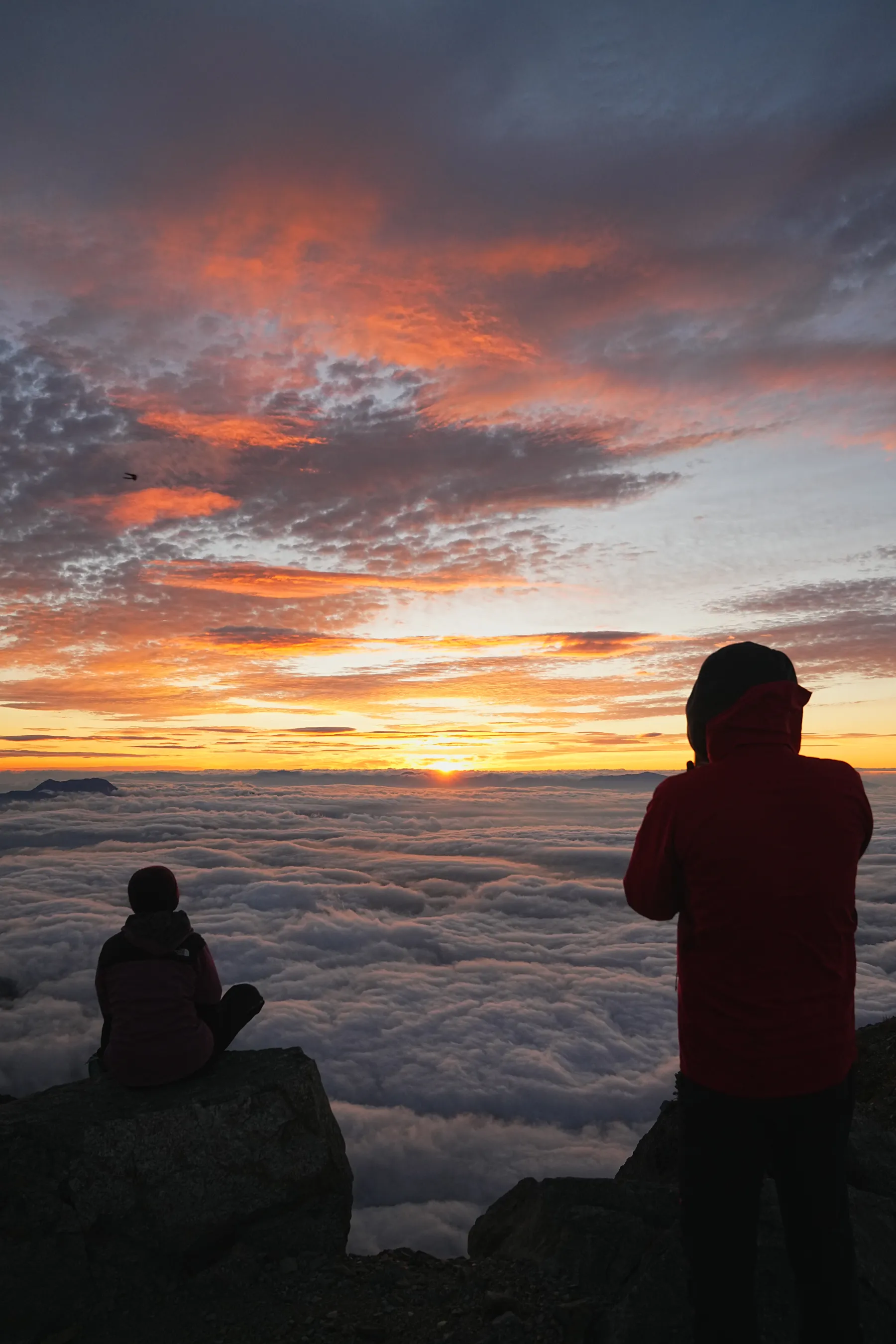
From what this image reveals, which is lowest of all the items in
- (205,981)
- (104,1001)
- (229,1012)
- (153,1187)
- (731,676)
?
(153,1187)

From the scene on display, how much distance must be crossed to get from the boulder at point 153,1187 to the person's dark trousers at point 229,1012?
387 mm

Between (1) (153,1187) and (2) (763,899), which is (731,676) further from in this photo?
(1) (153,1187)

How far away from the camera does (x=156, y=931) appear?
17.1 feet

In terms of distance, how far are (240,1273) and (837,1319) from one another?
3749mm

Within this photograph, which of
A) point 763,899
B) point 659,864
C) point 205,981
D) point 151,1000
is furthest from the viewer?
point 205,981

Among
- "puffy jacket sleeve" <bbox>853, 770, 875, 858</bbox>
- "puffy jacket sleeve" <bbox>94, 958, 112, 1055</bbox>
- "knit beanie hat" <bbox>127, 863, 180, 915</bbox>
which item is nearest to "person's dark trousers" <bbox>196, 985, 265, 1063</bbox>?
"puffy jacket sleeve" <bbox>94, 958, 112, 1055</bbox>

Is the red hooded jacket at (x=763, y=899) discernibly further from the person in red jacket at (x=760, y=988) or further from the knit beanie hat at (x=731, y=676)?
the knit beanie hat at (x=731, y=676)

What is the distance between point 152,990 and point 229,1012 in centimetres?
81

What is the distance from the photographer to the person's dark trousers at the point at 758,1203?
2.42m

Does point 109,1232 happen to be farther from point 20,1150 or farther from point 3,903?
point 3,903

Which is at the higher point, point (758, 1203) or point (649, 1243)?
point (758, 1203)

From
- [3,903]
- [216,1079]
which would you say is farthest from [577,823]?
[216,1079]

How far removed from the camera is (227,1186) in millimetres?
5043

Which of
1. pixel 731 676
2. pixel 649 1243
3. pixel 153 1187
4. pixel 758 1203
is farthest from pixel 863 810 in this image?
pixel 153 1187
